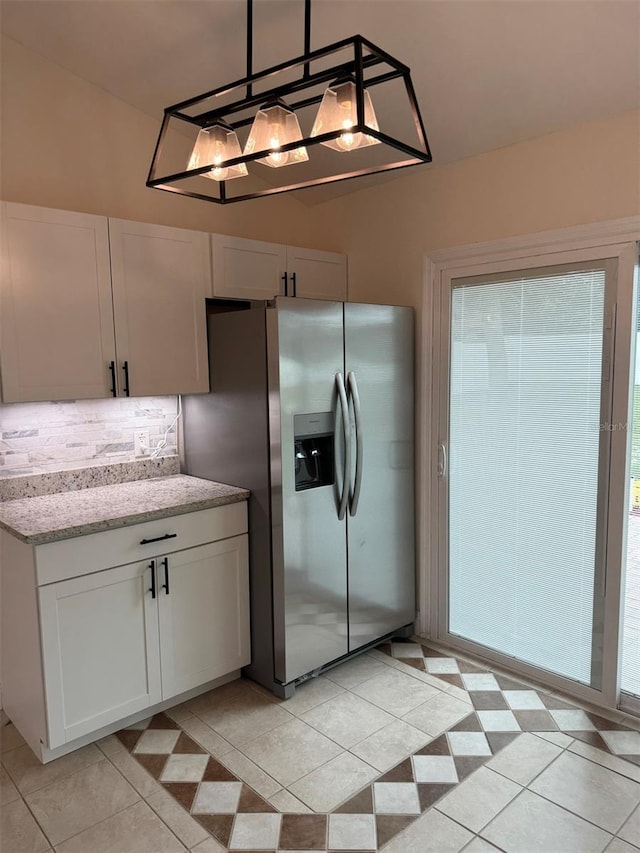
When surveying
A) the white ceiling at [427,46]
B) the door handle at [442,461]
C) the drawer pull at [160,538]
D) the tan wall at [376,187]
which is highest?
the white ceiling at [427,46]

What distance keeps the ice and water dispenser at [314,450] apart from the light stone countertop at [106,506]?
28 cm

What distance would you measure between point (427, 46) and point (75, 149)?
5.09 ft

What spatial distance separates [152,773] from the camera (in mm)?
2262

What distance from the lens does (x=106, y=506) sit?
2533mm

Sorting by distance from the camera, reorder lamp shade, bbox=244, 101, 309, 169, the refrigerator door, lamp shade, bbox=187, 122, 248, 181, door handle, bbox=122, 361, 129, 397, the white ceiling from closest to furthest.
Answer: lamp shade, bbox=244, 101, 309, 169
lamp shade, bbox=187, 122, 248, 181
the white ceiling
door handle, bbox=122, 361, 129, 397
the refrigerator door

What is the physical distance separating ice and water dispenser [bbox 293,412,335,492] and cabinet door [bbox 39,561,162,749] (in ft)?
2.50

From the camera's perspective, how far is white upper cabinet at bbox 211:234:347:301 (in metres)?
2.95

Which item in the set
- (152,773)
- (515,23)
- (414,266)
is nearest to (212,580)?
(152,773)

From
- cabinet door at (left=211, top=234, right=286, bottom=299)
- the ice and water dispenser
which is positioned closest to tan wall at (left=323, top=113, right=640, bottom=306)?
cabinet door at (left=211, top=234, right=286, bottom=299)

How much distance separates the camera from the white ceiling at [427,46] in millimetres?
A: 2082

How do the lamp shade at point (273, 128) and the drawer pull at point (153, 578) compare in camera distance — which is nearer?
the lamp shade at point (273, 128)

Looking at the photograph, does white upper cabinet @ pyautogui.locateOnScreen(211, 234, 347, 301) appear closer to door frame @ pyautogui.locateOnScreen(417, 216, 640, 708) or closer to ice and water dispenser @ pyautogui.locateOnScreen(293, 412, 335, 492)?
door frame @ pyautogui.locateOnScreen(417, 216, 640, 708)

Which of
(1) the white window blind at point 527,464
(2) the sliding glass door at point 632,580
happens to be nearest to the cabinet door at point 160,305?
(1) the white window blind at point 527,464

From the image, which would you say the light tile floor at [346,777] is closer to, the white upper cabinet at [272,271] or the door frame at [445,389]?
the door frame at [445,389]
